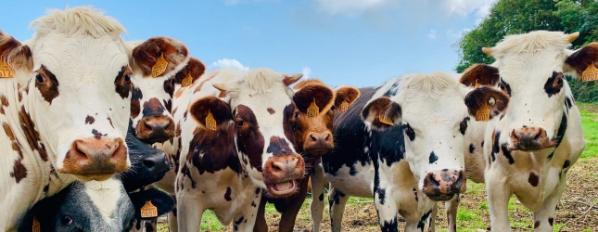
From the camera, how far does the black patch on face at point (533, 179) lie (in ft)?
19.5

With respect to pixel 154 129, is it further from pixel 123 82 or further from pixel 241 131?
pixel 123 82

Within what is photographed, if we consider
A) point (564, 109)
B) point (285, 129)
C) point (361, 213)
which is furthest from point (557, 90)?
point (361, 213)

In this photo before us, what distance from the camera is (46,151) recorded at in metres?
3.80

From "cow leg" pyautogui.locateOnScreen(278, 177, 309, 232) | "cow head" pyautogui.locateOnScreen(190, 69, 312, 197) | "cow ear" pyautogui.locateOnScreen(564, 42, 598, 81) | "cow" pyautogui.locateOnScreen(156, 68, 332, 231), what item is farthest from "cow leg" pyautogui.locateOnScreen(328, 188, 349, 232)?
"cow ear" pyautogui.locateOnScreen(564, 42, 598, 81)

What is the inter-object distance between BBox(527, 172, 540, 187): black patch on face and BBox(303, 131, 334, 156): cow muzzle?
190 centimetres

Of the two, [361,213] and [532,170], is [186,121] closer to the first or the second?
[532,170]

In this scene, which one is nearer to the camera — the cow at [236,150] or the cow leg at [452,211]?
the cow at [236,150]

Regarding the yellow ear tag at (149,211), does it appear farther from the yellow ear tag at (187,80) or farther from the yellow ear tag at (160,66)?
the yellow ear tag at (187,80)

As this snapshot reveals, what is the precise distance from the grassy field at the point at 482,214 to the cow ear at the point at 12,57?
20.9ft

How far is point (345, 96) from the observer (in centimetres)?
715

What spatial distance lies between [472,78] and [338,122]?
1.75 m

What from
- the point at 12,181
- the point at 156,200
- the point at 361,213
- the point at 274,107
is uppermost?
the point at 274,107

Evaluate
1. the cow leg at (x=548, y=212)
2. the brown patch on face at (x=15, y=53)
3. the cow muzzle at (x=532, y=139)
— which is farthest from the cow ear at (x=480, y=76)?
the brown patch on face at (x=15, y=53)

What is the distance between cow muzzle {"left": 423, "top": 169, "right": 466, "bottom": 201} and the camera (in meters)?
4.99
